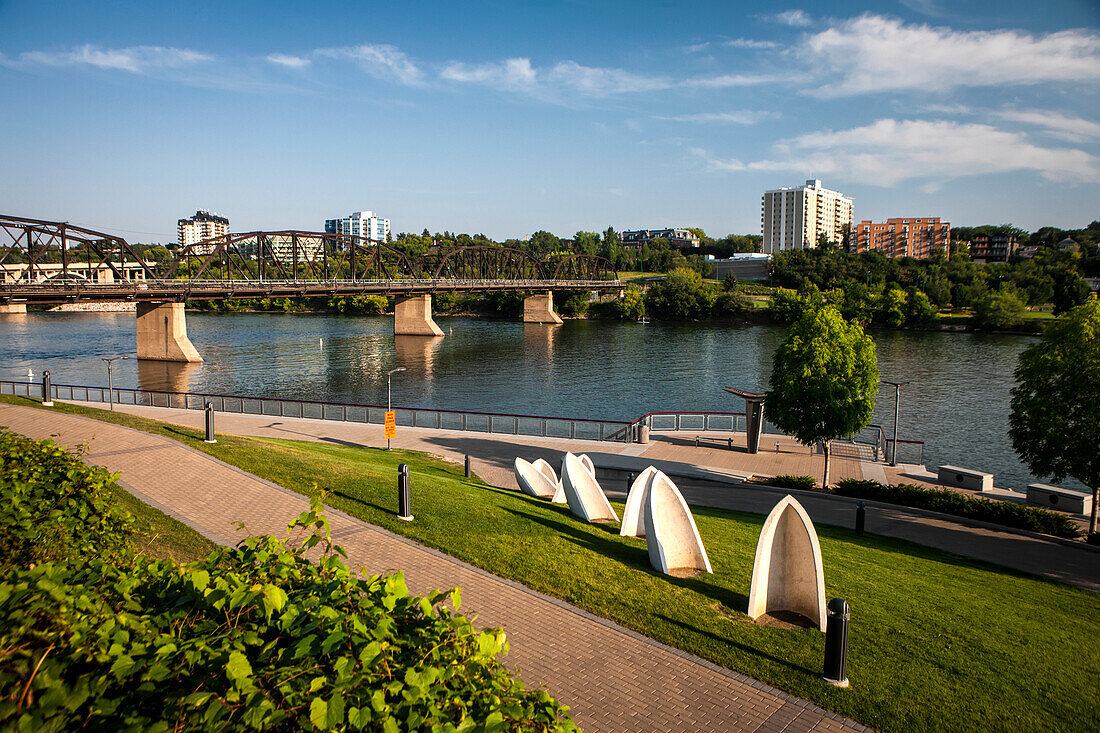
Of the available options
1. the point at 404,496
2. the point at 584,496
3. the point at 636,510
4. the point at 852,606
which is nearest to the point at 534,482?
the point at 584,496

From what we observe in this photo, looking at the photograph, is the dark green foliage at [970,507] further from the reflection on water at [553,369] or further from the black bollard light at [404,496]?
the black bollard light at [404,496]

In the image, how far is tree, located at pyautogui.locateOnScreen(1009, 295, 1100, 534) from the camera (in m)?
17.8

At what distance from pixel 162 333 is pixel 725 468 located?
60912 mm

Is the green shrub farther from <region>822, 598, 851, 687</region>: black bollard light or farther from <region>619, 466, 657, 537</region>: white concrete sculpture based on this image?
<region>822, 598, 851, 687</region>: black bollard light

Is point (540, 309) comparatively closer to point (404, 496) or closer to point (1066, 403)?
point (1066, 403)

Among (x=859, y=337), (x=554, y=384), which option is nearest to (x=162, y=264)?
(x=554, y=384)

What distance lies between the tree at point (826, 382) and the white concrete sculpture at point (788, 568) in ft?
48.0

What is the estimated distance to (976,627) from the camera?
9320mm

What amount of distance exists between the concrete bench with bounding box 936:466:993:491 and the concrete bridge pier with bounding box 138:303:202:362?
62682 millimetres

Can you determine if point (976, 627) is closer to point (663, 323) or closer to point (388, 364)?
point (388, 364)

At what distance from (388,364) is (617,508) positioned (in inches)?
2115

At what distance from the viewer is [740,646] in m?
8.28

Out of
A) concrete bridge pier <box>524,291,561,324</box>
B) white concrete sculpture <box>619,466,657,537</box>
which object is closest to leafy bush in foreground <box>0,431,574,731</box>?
white concrete sculpture <box>619,466,657,537</box>

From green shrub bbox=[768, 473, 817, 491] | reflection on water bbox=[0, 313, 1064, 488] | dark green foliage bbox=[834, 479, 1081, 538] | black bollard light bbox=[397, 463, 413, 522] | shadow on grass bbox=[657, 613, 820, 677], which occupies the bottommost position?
reflection on water bbox=[0, 313, 1064, 488]
